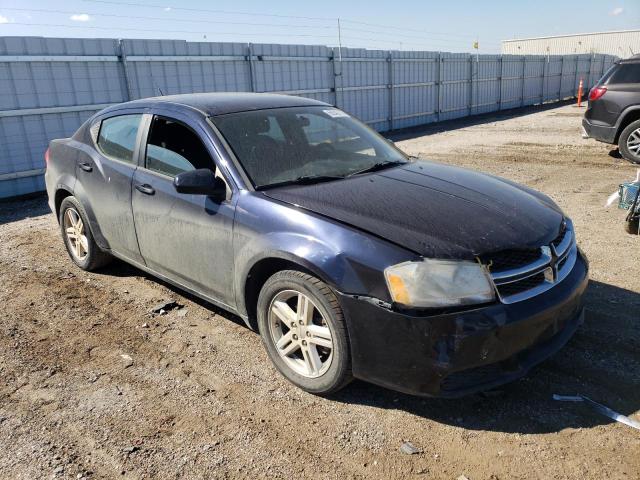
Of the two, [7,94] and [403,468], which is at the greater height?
[7,94]

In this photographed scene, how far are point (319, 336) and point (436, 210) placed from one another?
0.98m

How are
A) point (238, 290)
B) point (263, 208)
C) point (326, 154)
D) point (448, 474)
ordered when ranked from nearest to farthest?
point (448, 474) → point (263, 208) → point (238, 290) → point (326, 154)

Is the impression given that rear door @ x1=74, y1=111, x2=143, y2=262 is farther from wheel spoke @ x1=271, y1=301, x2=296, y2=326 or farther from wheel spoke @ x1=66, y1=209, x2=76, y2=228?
wheel spoke @ x1=271, y1=301, x2=296, y2=326

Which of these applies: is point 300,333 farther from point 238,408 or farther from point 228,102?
point 228,102

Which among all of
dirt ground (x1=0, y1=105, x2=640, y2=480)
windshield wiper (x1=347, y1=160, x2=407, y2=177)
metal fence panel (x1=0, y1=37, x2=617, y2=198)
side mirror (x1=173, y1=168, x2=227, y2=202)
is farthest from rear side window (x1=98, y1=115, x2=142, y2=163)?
metal fence panel (x1=0, y1=37, x2=617, y2=198)

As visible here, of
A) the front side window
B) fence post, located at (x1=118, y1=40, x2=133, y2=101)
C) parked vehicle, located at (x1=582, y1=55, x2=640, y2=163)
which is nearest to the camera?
the front side window

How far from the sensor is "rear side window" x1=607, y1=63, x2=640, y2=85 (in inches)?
371

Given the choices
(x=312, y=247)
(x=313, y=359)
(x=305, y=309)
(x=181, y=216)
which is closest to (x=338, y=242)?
(x=312, y=247)

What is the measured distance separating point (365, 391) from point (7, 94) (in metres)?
8.71

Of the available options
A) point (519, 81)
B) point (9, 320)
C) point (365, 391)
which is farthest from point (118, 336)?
point (519, 81)

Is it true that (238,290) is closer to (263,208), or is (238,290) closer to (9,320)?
(263,208)

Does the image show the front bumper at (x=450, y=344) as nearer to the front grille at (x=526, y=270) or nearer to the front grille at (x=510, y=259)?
the front grille at (x=526, y=270)

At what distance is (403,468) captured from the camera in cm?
250

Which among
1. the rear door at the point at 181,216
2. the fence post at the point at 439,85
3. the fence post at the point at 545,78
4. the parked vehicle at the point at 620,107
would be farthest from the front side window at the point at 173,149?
the fence post at the point at 545,78
